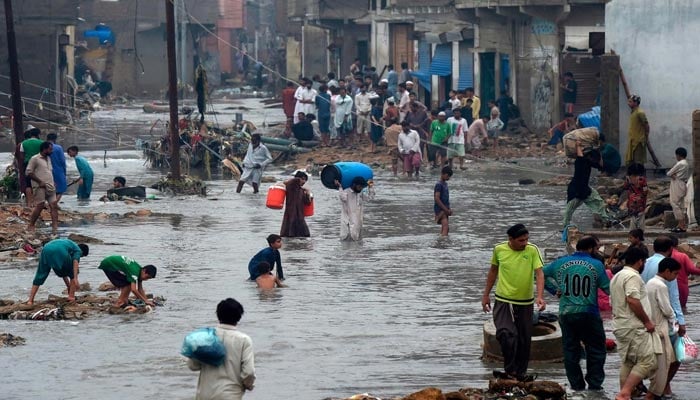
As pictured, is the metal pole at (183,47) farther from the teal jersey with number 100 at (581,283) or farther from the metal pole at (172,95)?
the teal jersey with number 100 at (581,283)

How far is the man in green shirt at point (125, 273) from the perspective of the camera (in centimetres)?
1527

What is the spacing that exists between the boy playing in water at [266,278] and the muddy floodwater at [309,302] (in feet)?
0.56

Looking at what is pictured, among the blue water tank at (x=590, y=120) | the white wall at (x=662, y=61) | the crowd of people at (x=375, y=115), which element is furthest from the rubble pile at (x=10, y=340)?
the crowd of people at (x=375, y=115)

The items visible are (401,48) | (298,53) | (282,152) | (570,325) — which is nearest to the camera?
(570,325)

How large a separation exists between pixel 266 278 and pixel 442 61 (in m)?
28.5

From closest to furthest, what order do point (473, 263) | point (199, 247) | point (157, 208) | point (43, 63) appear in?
point (473, 263), point (199, 247), point (157, 208), point (43, 63)

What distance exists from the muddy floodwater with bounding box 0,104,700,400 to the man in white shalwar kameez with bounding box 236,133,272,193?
357 mm

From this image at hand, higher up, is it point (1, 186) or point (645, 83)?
point (645, 83)

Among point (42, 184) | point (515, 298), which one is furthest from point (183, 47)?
point (515, 298)

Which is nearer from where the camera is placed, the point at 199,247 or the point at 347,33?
the point at 199,247

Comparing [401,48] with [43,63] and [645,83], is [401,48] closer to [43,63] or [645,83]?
[43,63]

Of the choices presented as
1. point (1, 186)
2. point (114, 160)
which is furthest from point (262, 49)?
point (1, 186)

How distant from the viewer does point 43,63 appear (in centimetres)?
4484

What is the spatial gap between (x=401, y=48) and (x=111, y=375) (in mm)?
38483
